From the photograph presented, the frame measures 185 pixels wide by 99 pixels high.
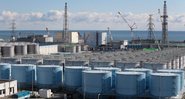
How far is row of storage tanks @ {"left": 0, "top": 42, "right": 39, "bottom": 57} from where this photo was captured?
53875mm

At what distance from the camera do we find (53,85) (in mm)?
32969

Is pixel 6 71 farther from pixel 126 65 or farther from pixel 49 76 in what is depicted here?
pixel 126 65

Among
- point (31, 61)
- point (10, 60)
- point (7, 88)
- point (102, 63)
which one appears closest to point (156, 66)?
point (102, 63)

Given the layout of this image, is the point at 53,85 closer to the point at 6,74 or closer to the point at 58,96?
the point at 58,96

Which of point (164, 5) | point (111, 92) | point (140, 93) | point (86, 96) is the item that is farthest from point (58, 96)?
point (164, 5)

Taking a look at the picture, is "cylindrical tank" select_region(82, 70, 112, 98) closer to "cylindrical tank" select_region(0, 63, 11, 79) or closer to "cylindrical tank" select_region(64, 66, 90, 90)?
"cylindrical tank" select_region(64, 66, 90, 90)

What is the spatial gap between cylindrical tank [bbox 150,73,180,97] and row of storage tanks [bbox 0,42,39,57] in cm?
3087

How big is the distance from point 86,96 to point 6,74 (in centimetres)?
1019

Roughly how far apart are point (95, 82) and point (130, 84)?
2817 mm

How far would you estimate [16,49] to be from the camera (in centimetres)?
5800

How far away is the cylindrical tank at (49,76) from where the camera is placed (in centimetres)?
3281

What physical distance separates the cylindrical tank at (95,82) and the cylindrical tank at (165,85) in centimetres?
377

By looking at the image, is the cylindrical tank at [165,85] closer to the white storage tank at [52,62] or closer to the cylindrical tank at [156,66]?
the cylindrical tank at [156,66]

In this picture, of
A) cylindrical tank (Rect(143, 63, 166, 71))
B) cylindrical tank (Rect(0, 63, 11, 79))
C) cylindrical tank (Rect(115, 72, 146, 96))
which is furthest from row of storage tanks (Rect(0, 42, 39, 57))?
cylindrical tank (Rect(115, 72, 146, 96))
